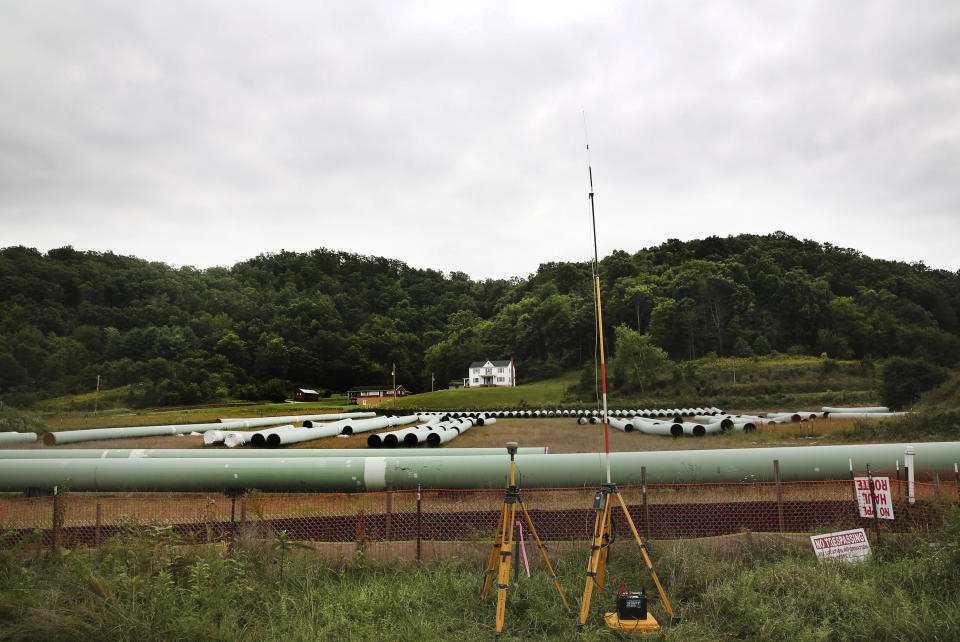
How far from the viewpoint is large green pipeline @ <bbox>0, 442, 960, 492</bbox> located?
10.6 m

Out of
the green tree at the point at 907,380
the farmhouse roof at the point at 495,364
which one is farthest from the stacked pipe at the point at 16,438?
the farmhouse roof at the point at 495,364

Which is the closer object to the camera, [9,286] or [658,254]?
[9,286]

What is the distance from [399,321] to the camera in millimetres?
106125

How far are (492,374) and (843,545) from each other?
3419 inches

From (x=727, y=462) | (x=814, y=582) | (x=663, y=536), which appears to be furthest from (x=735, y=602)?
(x=727, y=462)

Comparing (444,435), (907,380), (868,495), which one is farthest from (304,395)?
(868,495)

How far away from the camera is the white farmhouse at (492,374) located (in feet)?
300

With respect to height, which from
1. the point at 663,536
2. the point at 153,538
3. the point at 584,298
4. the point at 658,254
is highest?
the point at 658,254

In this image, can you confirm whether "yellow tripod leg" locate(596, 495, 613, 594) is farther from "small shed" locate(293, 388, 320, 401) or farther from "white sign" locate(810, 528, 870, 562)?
"small shed" locate(293, 388, 320, 401)

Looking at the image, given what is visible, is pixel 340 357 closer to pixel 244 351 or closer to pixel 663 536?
pixel 244 351

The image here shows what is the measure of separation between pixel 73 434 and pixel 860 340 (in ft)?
296

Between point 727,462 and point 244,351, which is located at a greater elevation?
point 244,351

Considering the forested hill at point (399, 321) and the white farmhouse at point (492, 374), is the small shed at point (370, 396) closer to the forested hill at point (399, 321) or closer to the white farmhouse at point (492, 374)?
the forested hill at point (399, 321)

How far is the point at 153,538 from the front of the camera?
21.1ft
